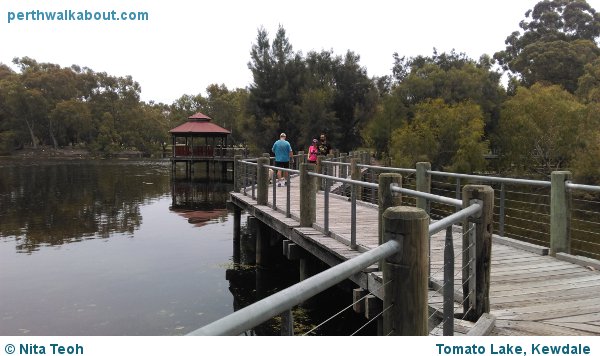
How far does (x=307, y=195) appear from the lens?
9062 mm

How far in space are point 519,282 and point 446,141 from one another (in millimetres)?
A: 35912

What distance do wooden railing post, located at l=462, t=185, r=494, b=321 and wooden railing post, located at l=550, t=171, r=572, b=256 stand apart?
2.98 meters

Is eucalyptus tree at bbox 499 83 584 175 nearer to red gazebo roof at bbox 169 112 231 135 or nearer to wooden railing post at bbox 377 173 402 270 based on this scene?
red gazebo roof at bbox 169 112 231 135

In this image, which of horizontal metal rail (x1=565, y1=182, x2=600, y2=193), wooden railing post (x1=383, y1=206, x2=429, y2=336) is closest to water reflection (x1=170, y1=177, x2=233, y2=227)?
horizontal metal rail (x1=565, y1=182, x2=600, y2=193)

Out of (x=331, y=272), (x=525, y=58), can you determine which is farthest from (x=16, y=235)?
(x=525, y=58)

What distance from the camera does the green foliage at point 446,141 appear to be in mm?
38531

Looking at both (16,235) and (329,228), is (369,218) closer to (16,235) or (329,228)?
(329,228)

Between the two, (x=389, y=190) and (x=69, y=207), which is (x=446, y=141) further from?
(x=389, y=190)

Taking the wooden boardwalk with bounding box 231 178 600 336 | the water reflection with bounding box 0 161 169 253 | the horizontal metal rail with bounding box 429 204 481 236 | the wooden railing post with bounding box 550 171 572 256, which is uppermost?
the horizontal metal rail with bounding box 429 204 481 236

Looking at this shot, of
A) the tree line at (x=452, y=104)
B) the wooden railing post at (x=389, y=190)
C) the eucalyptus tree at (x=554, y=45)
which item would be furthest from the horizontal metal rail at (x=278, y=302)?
the eucalyptus tree at (x=554, y=45)

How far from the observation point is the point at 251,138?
46.9 meters

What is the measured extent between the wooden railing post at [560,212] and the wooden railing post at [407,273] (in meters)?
4.88

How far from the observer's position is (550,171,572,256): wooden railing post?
6.77 metres
